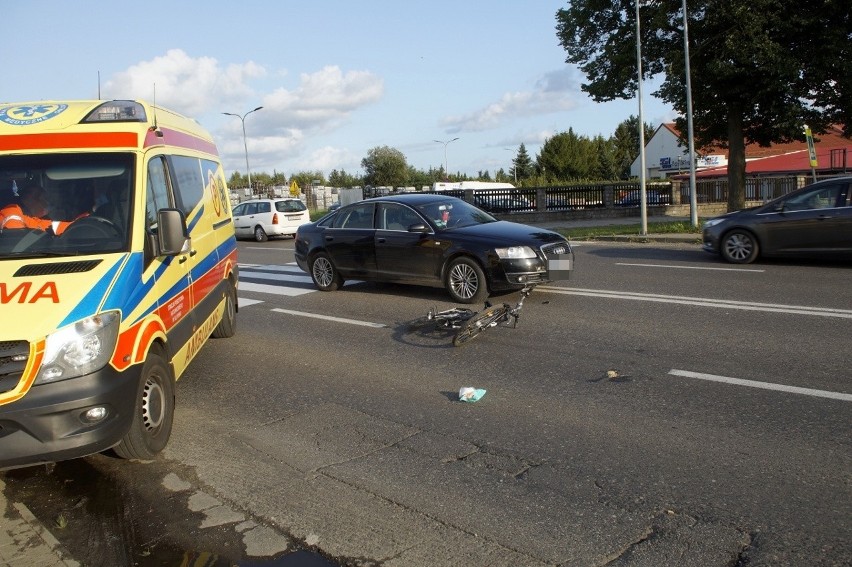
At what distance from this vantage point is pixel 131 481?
4.75 metres

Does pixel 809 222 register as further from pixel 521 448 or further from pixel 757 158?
pixel 757 158

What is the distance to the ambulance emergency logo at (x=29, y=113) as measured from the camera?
5.46m

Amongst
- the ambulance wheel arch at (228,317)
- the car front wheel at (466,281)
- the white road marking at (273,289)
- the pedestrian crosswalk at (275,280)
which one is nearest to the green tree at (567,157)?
the pedestrian crosswalk at (275,280)

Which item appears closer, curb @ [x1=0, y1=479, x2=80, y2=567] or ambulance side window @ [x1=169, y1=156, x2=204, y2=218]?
curb @ [x1=0, y1=479, x2=80, y2=567]

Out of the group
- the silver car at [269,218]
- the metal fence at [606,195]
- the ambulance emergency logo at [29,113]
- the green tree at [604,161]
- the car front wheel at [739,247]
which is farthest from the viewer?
the green tree at [604,161]

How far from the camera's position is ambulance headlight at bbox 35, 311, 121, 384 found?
4.10m

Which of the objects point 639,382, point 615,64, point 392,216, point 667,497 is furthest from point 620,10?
point 667,497

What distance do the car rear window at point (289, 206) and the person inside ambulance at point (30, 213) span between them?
21.7m

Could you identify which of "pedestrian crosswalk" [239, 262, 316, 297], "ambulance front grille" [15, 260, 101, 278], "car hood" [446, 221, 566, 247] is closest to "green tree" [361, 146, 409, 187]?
"pedestrian crosswalk" [239, 262, 316, 297]

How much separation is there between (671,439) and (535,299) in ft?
17.9

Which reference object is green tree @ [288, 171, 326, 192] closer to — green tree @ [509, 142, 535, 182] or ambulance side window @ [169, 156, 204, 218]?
green tree @ [509, 142, 535, 182]

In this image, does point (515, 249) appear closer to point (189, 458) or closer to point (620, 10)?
point (189, 458)

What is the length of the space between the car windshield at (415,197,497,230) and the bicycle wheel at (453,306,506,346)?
285 centimetres

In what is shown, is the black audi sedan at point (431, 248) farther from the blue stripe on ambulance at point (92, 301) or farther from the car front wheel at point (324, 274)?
the blue stripe on ambulance at point (92, 301)
